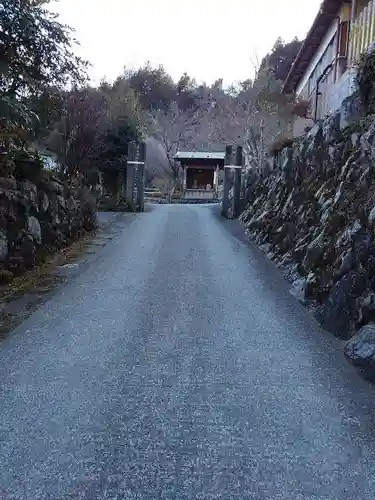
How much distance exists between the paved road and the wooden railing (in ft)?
21.8

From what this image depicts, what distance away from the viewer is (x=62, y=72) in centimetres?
824

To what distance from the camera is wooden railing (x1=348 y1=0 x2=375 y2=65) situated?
33.7 ft

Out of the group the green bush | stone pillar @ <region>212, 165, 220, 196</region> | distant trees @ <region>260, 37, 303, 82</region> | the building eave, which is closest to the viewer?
the green bush

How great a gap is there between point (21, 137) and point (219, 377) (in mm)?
4781

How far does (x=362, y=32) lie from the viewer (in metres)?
10.9

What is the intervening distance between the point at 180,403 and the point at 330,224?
4172 millimetres


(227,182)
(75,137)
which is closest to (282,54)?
(227,182)

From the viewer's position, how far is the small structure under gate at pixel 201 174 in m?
34.1

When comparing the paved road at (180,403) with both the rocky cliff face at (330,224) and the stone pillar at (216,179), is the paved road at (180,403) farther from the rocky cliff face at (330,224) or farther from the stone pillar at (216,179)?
the stone pillar at (216,179)

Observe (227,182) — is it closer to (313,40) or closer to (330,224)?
(313,40)

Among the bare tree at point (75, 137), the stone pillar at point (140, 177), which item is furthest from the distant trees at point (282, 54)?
the bare tree at point (75, 137)

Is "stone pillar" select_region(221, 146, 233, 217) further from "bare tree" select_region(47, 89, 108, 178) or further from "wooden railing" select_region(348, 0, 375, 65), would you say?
"wooden railing" select_region(348, 0, 375, 65)

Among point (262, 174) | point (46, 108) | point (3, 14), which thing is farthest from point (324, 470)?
point (262, 174)

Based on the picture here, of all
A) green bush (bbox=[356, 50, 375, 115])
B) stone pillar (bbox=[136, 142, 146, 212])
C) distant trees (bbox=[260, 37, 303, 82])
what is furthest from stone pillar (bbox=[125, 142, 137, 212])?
distant trees (bbox=[260, 37, 303, 82])
